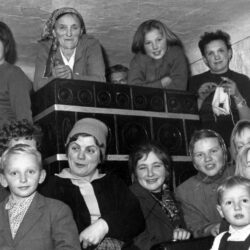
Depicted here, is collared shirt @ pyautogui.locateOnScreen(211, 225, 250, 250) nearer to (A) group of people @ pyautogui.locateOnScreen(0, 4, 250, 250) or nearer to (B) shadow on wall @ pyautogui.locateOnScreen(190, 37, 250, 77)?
(A) group of people @ pyautogui.locateOnScreen(0, 4, 250, 250)

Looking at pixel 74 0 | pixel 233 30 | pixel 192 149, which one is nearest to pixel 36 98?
pixel 74 0

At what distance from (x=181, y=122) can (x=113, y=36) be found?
107 cm

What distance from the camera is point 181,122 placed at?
3.31 metres

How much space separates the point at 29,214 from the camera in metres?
2.16

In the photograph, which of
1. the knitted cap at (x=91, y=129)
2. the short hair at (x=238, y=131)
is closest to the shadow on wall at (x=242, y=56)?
the short hair at (x=238, y=131)

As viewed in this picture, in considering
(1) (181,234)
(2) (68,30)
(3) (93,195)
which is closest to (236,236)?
(1) (181,234)

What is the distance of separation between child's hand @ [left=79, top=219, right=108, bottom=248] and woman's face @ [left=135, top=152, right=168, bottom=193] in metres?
0.49

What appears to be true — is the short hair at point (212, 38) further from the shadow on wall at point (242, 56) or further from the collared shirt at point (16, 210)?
the collared shirt at point (16, 210)

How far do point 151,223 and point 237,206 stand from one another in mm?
540

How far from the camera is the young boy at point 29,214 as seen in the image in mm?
2109

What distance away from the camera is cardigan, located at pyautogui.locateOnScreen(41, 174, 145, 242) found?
2424mm

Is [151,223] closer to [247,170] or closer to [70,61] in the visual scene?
[247,170]

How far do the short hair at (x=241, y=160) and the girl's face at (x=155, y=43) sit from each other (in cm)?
107

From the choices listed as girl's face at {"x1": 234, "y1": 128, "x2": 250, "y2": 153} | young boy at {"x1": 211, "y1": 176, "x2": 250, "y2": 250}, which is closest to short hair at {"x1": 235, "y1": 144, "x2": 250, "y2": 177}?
girl's face at {"x1": 234, "y1": 128, "x2": 250, "y2": 153}
